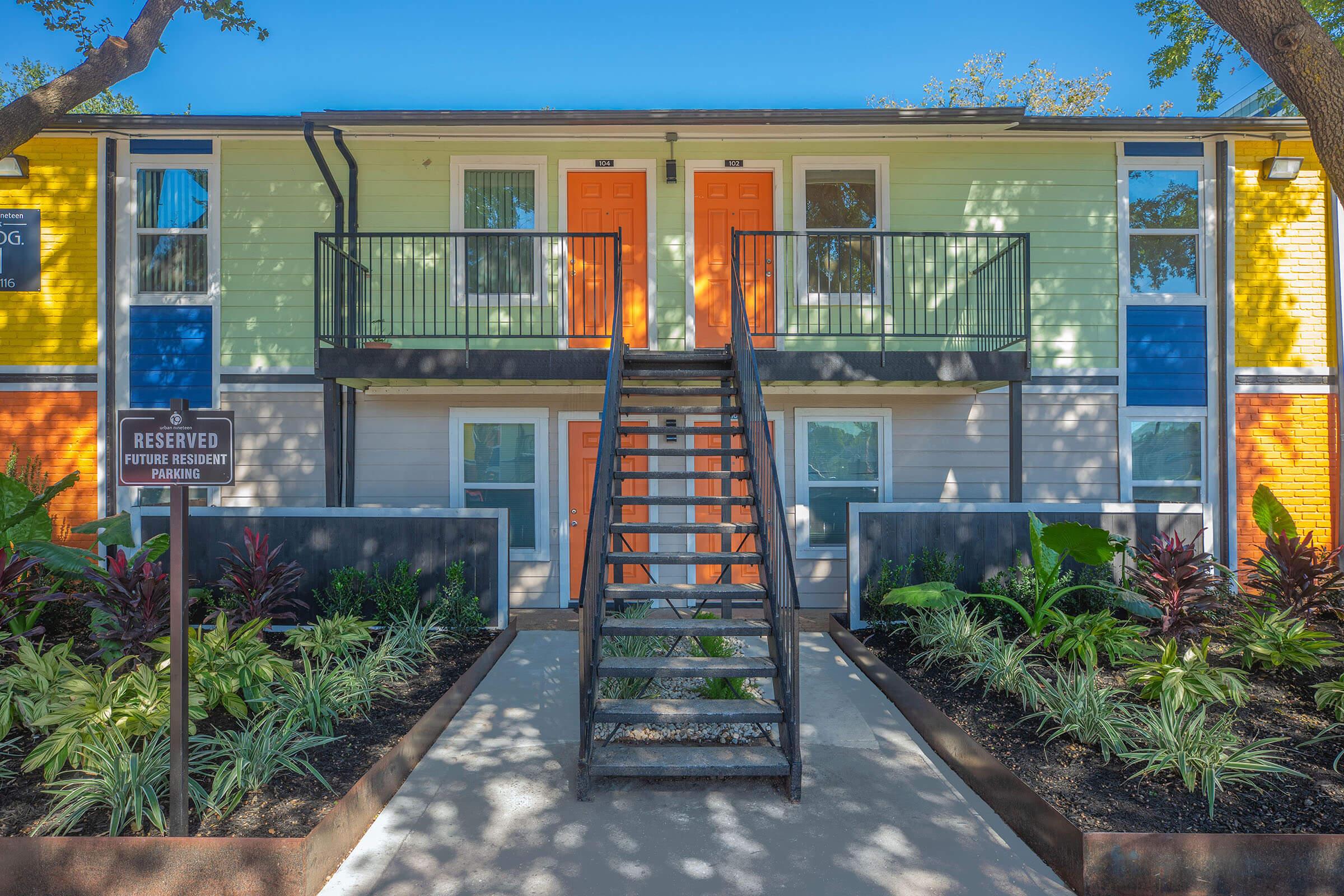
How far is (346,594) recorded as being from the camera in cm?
673

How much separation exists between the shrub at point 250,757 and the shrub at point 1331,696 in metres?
5.67

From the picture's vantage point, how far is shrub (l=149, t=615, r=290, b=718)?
4152 millimetres

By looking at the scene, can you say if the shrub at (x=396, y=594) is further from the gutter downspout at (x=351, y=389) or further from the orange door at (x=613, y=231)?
the orange door at (x=613, y=231)

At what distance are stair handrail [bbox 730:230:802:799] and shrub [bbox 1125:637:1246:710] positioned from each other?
209 centimetres

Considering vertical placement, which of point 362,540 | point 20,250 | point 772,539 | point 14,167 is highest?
point 14,167

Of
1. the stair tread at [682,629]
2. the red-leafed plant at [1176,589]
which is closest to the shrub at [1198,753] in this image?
the red-leafed plant at [1176,589]

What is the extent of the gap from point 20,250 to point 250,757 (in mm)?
7668

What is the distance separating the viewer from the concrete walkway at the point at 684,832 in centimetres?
316

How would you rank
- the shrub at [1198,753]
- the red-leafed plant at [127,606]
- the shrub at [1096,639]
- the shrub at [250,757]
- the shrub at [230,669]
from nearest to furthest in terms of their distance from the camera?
the shrub at [250,757] < the shrub at [1198,753] < the shrub at [230,669] < the red-leafed plant at [127,606] < the shrub at [1096,639]

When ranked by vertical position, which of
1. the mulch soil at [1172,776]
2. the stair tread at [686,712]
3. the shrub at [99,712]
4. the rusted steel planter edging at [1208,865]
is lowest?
the rusted steel planter edging at [1208,865]

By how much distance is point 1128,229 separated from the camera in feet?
27.2

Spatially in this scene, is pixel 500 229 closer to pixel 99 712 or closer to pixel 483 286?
pixel 483 286

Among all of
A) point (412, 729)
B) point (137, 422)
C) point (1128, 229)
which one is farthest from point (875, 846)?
point (1128, 229)

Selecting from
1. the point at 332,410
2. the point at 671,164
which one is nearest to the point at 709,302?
the point at 671,164
